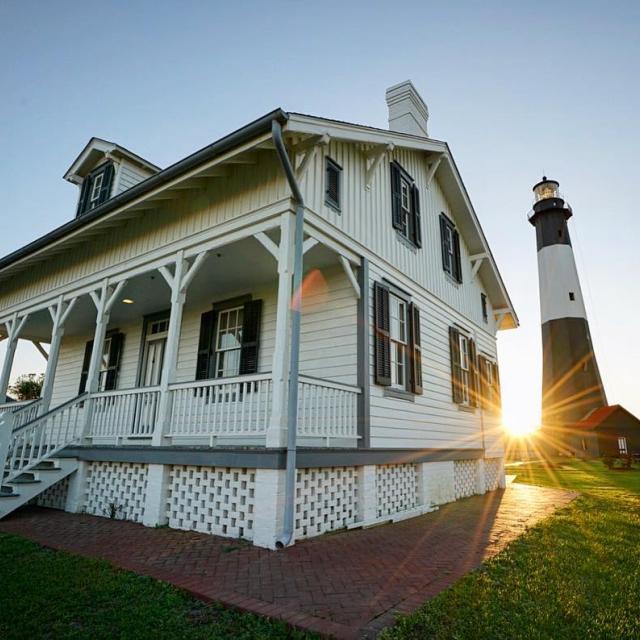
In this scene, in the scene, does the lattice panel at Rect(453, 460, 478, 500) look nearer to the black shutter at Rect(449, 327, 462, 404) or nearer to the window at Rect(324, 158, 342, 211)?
the black shutter at Rect(449, 327, 462, 404)

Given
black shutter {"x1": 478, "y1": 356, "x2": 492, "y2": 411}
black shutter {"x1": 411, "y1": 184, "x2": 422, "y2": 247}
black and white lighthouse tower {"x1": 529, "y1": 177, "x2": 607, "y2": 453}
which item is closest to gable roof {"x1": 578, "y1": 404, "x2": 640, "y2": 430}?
black and white lighthouse tower {"x1": 529, "y1": 177, "x2": 607, "y2": 453}

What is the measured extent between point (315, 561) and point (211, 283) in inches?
241

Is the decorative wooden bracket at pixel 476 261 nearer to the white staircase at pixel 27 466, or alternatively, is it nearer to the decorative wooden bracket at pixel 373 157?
the decorative wooden bracket at pixel 373 157

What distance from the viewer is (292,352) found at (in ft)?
19.0

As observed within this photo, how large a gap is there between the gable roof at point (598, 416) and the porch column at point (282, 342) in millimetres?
28393

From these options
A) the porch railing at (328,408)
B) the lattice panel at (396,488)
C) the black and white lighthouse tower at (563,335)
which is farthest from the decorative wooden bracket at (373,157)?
the black and white lighthouse tower at (563,335)

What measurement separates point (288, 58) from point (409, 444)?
797 centimetres

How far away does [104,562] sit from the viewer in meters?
4.48

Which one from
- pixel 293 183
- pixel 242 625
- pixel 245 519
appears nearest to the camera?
pixel 242 625

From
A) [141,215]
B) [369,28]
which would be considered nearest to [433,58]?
[369,28]

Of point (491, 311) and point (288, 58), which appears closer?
point (288, 58)

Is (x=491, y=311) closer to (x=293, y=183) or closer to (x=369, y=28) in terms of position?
(x=369, y=28)

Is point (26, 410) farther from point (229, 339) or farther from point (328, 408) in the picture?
point (328, 408)

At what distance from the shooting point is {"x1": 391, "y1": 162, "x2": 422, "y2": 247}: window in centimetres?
952
